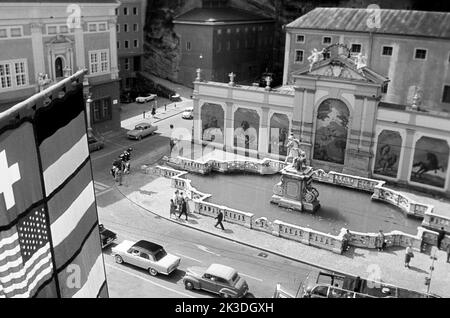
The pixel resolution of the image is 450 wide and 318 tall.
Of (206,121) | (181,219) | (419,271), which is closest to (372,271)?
(419,271)

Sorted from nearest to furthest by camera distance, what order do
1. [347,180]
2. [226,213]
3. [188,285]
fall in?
1. [188,285]
2. [226,213]
3. [347,180]

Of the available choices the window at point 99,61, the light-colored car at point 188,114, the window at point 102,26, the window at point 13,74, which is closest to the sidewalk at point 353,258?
the window at point 13,74

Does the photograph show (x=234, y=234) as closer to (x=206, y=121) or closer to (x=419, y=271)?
(x=419, y=271)

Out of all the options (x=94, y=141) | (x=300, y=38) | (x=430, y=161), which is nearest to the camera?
(x=430, y=161)

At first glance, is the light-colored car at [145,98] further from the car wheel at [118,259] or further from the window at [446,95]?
the car wheel at [118,259]

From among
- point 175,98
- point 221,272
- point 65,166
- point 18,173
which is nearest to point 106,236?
point 221,272

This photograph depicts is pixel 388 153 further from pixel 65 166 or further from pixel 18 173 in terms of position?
pixel 18 173
